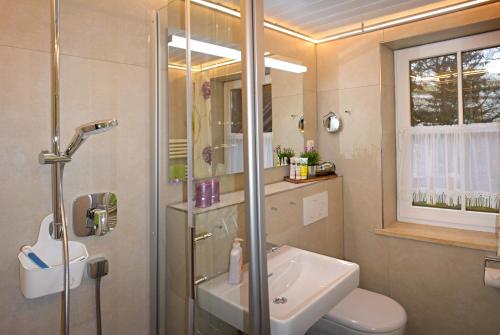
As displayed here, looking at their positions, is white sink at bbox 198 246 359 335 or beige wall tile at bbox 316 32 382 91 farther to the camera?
→ beige wall tile at bbox 316 32 382 91

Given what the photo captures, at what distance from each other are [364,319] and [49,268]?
1.56m

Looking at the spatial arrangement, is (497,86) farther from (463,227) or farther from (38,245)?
(38,245)

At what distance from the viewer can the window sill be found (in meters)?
1.90

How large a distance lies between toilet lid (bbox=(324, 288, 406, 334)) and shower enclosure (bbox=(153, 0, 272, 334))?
2.92ft

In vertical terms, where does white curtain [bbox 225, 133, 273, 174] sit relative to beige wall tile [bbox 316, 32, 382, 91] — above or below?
below

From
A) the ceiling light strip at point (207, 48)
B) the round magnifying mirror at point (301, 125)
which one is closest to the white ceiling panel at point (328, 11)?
the round magnifying mirror at point (301, 125)

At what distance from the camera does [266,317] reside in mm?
Result: 838

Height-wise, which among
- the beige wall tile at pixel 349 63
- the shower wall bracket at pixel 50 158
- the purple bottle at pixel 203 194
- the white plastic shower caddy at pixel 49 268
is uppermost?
the beige wall tile at pixel 349 63

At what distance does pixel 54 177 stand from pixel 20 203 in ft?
0.48

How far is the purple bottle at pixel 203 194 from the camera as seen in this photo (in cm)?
119

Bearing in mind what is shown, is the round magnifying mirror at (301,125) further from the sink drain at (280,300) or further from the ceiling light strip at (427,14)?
the sink drain at (280,300)

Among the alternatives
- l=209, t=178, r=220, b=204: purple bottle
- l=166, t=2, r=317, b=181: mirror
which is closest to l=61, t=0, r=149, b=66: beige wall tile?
l=166, t=2, r=317, b=181: mirror

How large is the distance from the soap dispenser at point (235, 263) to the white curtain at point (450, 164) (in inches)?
71.6

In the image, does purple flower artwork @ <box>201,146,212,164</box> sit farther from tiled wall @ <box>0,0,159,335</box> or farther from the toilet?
the toilet
